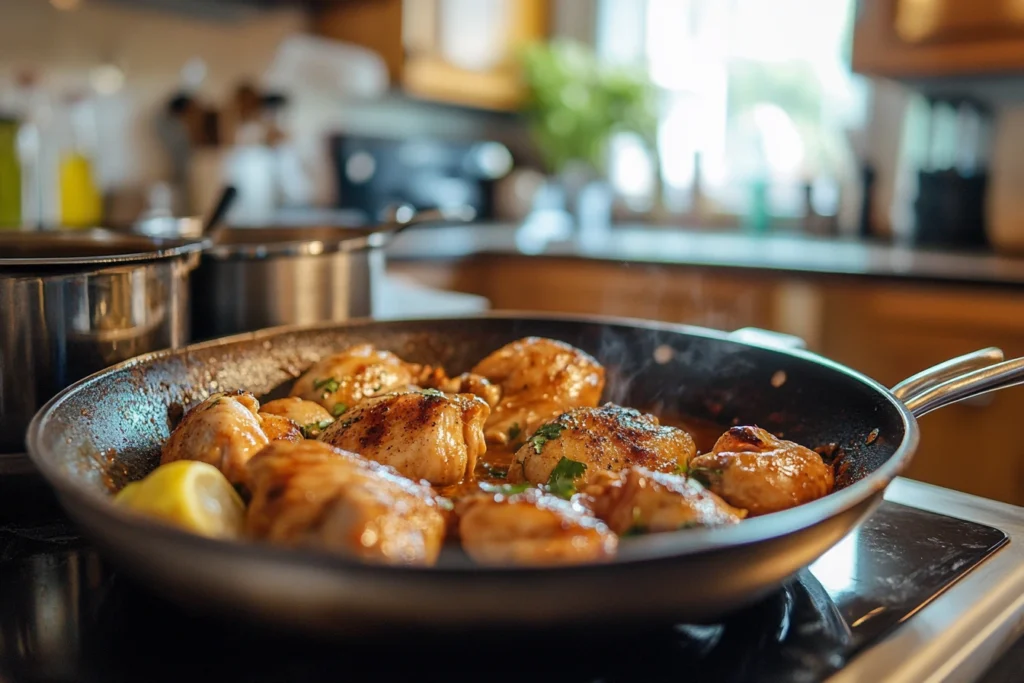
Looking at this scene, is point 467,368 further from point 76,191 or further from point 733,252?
point 76,191

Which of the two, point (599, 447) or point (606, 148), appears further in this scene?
point (606, 148)

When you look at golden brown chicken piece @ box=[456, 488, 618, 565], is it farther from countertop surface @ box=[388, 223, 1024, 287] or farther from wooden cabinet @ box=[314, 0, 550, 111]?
wooden cabinet @ box=[314, 0, 550, 111]

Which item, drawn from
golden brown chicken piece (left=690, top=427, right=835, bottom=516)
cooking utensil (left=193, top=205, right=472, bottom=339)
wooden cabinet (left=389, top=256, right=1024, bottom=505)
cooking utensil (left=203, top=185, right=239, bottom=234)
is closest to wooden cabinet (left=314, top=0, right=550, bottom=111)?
wooden cabinet (left=389, top=256, right=1024, bottom=505)

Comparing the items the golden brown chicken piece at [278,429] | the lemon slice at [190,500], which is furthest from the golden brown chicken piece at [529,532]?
the golden brown chicken piece at [278,429]

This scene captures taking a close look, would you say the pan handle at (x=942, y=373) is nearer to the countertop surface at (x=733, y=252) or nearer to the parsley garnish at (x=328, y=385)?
the parsley garnish at (x=328, y=385)

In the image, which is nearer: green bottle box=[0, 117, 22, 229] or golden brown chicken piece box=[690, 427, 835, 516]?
golden brown chicken piece box=[690, 427, 835, 516]

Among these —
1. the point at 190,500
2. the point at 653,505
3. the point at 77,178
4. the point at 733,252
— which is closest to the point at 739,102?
the point at 733,252
